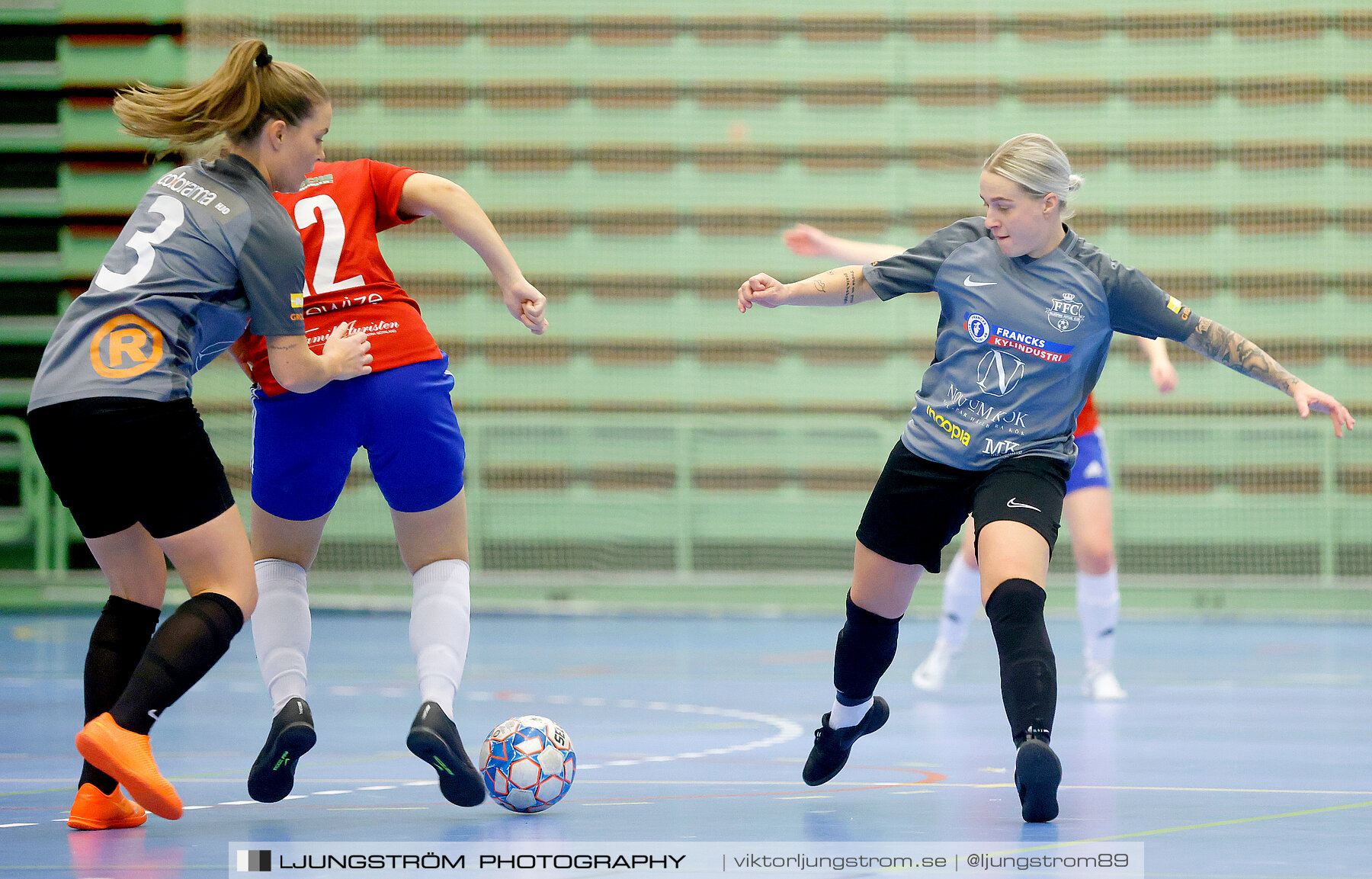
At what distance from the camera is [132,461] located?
3.44 meters

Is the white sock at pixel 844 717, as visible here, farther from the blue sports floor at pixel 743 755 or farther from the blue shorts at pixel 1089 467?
the blue shorts at pixel 1089 467

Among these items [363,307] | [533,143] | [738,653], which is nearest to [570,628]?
[738,653]

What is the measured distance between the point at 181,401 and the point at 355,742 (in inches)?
82.3

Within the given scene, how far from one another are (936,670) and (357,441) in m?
3.71

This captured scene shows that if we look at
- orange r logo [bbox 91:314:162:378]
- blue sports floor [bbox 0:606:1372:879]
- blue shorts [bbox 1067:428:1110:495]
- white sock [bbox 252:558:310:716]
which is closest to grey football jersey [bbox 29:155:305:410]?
orange r logo [bbox 91:314:162:378]

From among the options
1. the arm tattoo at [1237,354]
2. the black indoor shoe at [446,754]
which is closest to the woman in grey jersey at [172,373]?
the black indoor shoe at [446,754]

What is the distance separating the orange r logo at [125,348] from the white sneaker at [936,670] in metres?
4.23

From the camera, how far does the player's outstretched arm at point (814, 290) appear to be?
4078 millimetres

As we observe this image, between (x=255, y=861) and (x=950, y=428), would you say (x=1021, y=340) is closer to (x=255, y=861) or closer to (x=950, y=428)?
(x=950, y=428)

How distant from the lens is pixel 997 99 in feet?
41.5

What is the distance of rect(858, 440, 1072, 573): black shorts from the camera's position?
3850 millimetres

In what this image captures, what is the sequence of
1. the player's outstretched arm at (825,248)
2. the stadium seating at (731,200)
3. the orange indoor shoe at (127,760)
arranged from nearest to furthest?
the orange indoor shoe at (127,760), the player's outstretched arm at (825,248), the stadium seating at (731,200)

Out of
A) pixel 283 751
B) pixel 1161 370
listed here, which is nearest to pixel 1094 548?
pixel 1161 370

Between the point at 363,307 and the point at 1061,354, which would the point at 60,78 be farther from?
the point at 1061,354
